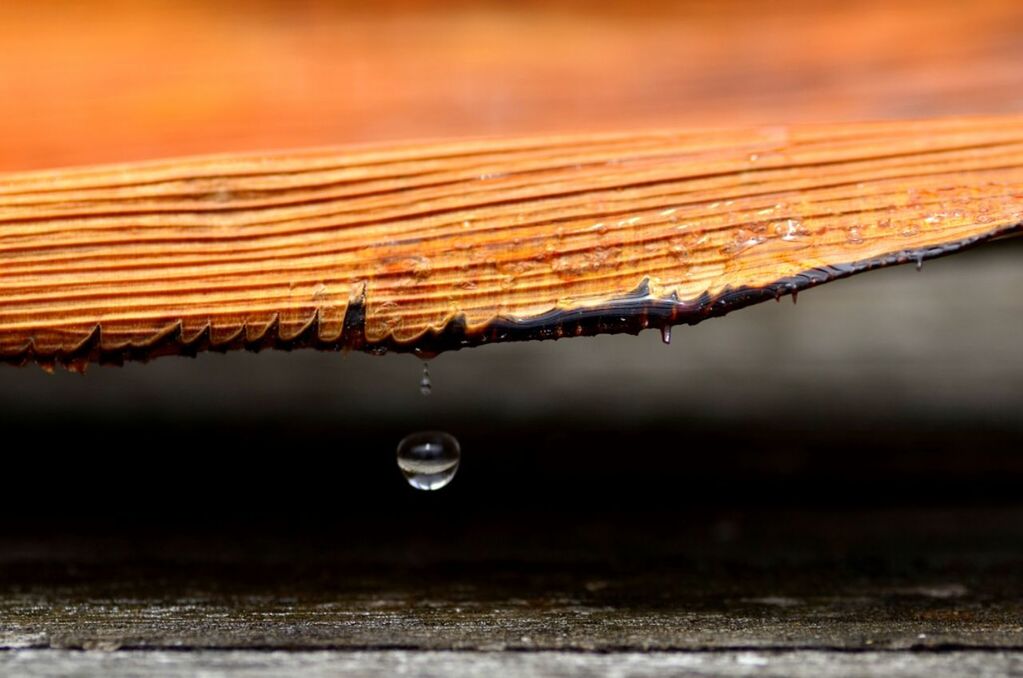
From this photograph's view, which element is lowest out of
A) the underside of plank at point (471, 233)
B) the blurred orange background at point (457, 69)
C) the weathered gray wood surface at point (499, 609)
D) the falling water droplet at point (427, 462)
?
the weathered gray wood surface at point (499, 609)

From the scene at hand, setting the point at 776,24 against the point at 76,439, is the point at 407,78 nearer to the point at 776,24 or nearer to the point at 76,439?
A: the point at 776,24

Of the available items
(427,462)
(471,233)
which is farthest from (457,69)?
(427,462)

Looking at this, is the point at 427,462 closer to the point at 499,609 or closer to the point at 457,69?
the point at 499,609

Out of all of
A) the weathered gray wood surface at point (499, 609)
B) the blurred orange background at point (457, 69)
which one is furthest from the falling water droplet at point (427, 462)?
the blurred orange background at point (457, 69)

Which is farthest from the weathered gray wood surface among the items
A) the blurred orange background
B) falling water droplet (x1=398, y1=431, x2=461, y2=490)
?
the blurred orange background

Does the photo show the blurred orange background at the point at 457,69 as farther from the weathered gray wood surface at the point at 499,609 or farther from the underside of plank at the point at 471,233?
the weathered gray wood surface at the point at 499,609

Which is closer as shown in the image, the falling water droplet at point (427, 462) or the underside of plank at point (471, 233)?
the underside of plank at point (471, 233)

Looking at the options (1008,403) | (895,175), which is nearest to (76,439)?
(895,175)

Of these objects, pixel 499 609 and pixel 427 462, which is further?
pixel 427 462
